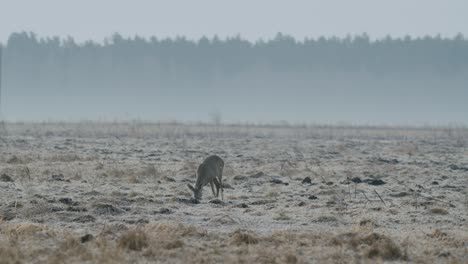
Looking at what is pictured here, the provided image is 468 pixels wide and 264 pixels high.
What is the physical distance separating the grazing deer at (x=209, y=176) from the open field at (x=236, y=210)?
A: 283 millimetres

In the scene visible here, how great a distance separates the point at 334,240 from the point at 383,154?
22.1 metres

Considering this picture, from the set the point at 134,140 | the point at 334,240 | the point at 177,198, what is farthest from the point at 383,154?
the point at 334,240

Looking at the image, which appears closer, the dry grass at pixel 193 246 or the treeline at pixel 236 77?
the dry grass at pixel 193 246

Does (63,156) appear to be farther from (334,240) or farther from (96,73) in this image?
(96,73)

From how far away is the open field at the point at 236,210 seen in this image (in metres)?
11.7

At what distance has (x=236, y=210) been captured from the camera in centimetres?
1648

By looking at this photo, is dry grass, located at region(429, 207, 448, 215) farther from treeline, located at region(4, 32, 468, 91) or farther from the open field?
treeline, located at region(4, 32, 468, 91)

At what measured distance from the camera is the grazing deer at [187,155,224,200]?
18781 mm

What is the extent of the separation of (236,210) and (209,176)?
10.3 ft

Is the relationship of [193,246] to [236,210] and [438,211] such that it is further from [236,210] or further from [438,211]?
[438,211]

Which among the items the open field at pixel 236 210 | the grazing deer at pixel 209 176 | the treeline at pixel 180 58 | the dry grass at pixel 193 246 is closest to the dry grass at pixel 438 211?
the open field at pixel 236 210

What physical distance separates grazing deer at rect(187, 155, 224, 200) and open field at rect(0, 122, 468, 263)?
283 millimetres

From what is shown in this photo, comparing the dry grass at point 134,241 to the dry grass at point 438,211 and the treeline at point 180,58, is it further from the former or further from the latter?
the treeline at point 180,58

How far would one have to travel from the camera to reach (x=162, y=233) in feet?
41.2
